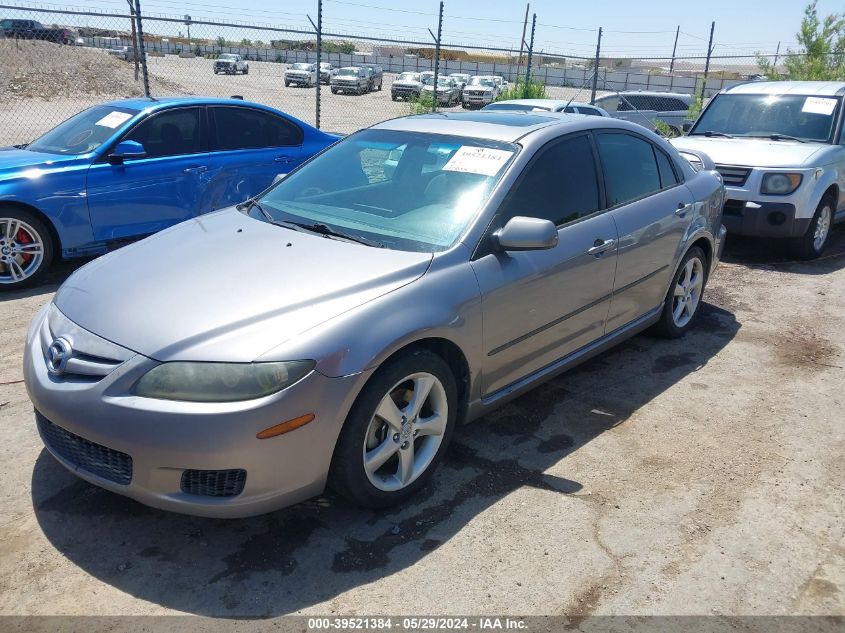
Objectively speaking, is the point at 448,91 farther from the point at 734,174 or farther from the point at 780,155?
the point at 734,174

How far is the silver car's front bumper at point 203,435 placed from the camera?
2.59 m

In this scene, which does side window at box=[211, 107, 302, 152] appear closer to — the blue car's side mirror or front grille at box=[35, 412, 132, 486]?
the blue car's side mirror

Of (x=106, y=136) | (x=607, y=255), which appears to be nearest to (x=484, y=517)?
(x=607, y=255)

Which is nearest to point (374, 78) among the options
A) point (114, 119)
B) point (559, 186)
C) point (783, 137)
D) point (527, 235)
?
point (783, 137)

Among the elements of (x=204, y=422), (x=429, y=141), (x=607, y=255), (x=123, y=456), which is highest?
(x=429, y=141)

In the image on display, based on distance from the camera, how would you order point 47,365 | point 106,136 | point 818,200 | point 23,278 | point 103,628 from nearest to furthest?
point 103,628 < point 47,365 < point 23,278 < point 106,136 < point 818,200

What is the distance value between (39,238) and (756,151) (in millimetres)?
7115

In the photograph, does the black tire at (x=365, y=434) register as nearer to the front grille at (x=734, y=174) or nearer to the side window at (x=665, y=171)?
the side window at (x=665, y=171)

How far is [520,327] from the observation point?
362 centimetres

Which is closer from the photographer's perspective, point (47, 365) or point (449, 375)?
point (47, 365)

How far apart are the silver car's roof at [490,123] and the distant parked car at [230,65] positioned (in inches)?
1705

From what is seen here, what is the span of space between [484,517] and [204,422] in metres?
1.31

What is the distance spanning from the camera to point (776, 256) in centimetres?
814

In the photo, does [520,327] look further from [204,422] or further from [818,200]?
[818,200]
